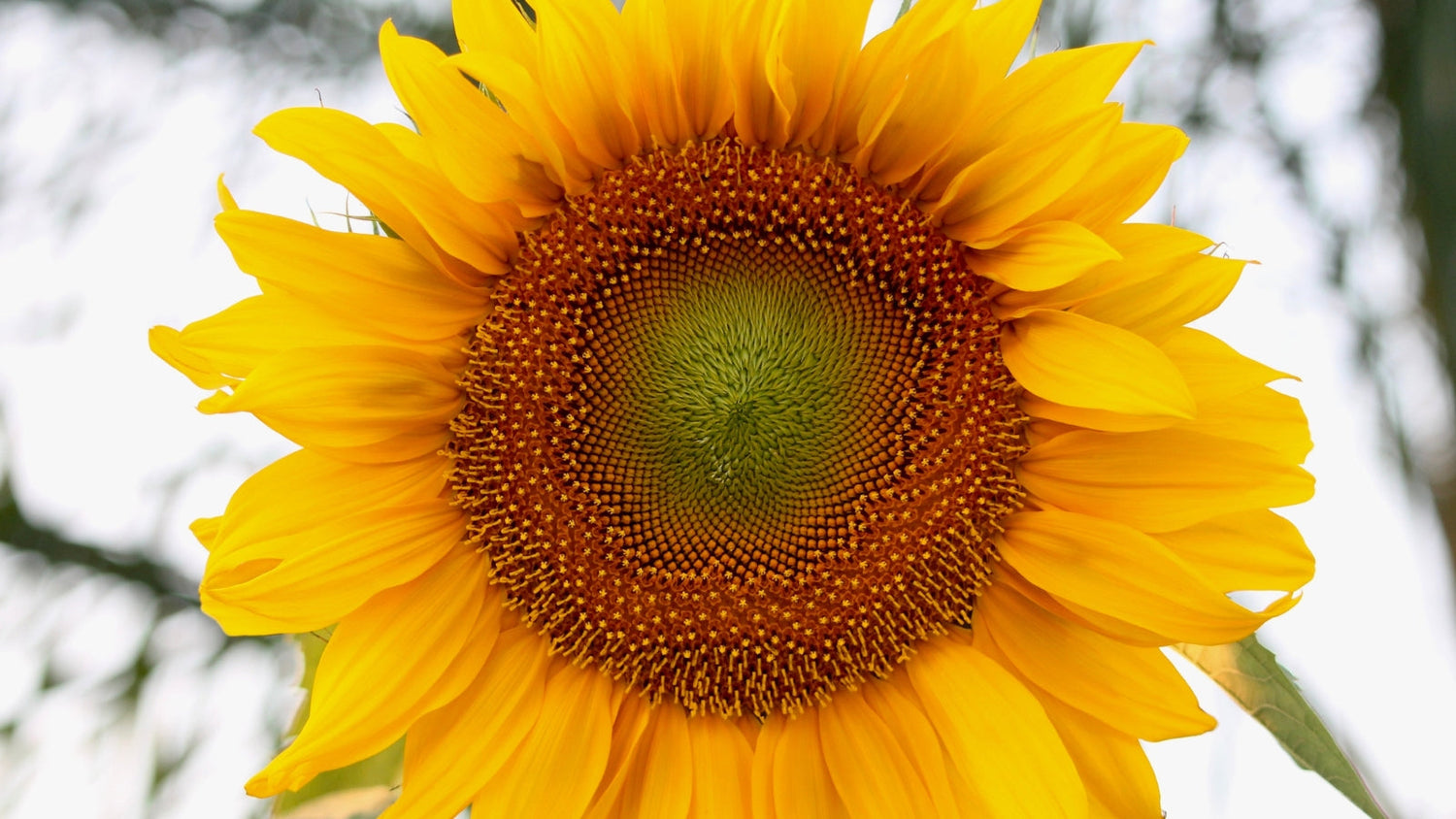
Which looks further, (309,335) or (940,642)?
(940,642)

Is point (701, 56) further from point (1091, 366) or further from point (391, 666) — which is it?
point (391, 666)

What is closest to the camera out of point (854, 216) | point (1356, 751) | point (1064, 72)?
point (1064, 72)

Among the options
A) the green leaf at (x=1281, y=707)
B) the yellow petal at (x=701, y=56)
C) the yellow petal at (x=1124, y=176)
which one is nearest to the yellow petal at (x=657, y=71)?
the yellow petal at (x=701, y=56)

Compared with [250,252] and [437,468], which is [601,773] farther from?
[250,252]

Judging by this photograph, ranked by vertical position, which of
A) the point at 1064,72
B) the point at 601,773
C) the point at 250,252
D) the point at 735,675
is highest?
the point at 1064,72

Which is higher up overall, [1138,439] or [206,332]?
[1138,439]

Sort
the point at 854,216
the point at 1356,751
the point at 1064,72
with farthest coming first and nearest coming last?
the point at 1356,751
the point at 854,216
the point at 1064,72

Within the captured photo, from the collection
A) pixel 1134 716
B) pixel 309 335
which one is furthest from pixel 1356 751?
pixel 309 335

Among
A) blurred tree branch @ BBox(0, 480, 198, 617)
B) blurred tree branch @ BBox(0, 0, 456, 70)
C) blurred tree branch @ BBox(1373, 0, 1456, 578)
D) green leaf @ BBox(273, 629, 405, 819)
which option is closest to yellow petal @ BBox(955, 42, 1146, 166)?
green leaf @ BBox(273, 629, 405, 819)
